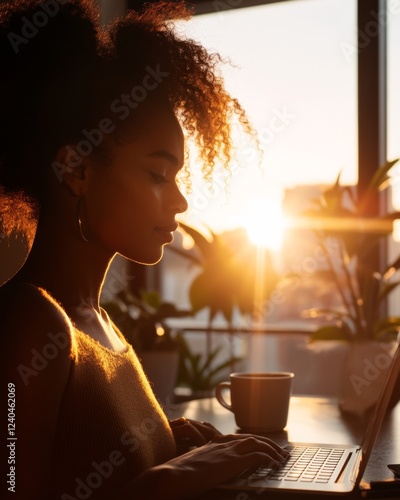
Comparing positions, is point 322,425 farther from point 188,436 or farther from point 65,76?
point 65,76

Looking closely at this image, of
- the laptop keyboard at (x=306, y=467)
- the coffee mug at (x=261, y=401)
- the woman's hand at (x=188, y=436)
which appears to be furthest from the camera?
the coffee mug at (x=261, y=401)

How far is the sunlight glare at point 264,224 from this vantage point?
241 centimetres

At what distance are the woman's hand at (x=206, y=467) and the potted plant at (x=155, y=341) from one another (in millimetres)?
879

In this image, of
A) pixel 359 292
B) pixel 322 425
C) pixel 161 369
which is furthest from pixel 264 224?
pixel 322 425

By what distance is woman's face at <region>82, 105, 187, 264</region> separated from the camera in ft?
3.08

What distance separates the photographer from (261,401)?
49.6 inches

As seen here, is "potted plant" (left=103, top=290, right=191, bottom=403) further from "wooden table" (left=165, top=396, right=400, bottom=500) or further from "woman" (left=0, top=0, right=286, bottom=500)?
"woman" (left=0, top=0, right=286, bottom=500)

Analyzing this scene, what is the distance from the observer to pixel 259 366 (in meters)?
2.95

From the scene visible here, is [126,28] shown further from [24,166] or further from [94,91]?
[24,166]

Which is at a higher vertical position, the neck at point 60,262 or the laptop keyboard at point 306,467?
the neck at point 60,262

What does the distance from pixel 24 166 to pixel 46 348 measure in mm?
342

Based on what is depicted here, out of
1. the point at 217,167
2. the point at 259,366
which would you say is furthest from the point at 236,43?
the point at 217,167

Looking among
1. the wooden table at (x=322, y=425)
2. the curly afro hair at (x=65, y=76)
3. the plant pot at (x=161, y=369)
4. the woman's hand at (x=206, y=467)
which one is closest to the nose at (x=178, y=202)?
the curly afro hair at (x=65, y=76)

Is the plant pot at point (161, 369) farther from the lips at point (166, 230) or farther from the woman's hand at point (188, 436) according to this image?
the lips at point (166, 230)
